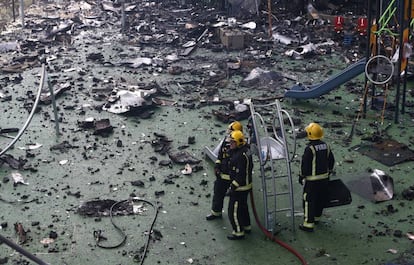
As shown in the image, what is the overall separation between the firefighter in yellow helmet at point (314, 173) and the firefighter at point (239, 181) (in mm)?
760

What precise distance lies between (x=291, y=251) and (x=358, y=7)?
52.8 feet

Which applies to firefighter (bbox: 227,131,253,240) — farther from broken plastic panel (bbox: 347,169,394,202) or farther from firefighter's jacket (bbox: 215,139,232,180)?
broken plastic panel (bbox: 347,169,394,202)

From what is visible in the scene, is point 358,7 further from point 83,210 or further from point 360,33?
point 83,210

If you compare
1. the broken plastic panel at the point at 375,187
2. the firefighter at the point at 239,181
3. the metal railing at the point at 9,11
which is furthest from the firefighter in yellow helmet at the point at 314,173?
the metal railing at the point at 9,11

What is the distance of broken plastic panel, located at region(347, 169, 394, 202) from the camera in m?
7.97

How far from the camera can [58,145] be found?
989 centimetres

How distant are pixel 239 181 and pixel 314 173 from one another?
1.01m

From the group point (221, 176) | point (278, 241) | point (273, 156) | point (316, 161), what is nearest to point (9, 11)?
point (221, 176)

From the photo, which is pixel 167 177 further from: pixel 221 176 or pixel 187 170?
pixel 221 176

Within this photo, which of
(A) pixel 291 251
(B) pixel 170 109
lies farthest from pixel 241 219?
(B) pixel 170 109

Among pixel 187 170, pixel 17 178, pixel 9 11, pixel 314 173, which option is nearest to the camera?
pixel 314 173

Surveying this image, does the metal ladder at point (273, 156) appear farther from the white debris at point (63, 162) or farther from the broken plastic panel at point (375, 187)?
the white debris at point (63, 162)

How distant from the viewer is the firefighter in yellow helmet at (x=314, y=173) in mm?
6977

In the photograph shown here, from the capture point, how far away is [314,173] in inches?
276
